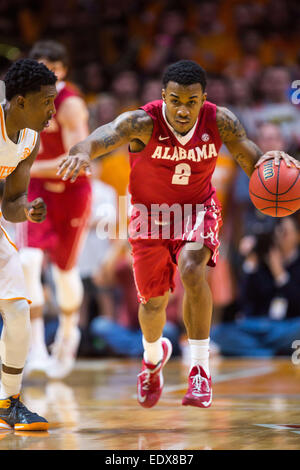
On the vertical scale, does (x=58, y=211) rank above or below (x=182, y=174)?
above

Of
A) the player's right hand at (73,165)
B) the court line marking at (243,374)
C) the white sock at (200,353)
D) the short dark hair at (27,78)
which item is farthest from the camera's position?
the court line marking at (243,374)

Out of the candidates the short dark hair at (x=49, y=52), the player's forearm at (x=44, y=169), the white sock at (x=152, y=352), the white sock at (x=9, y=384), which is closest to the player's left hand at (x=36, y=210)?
the white sock at (x=9, y=384)

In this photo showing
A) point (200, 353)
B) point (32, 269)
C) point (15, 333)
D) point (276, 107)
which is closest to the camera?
point (15, 333)

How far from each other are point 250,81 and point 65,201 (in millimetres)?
3820

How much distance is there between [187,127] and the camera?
13.1 feet

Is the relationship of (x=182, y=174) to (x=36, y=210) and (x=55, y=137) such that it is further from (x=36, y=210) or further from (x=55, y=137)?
(x=55, y=137)

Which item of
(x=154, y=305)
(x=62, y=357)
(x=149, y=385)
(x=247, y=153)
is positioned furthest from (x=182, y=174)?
(x=62, y=357)

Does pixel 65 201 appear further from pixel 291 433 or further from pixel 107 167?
pixel 291 433

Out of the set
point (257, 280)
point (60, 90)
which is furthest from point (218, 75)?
point (60, 90)

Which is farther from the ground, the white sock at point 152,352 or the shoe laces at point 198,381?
the white sock at point 152,352

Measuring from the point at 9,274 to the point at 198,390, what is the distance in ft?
3.57

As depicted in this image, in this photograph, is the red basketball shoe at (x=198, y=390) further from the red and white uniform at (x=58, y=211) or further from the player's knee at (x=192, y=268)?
the red and white uniform at (x=58, y=211)

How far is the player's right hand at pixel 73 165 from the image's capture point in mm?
3441

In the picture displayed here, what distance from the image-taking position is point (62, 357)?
6.33 meters
